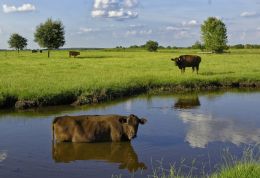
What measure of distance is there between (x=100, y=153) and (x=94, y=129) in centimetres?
110

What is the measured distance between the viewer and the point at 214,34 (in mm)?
98188

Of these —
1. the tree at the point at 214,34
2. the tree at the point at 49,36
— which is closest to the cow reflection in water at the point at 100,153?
the tree at the point at 49,36

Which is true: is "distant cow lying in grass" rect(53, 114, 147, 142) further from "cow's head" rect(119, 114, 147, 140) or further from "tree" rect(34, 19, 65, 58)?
"tree" rect(34, 19, 65, 58)

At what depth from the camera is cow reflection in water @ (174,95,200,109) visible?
65.9ft

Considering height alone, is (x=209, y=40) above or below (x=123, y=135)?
above

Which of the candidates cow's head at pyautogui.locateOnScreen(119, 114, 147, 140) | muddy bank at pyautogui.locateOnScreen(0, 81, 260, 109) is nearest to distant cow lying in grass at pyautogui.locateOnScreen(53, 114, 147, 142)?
cow's head at pyautogui.locateOnScreen(119, 114, 147, 140)

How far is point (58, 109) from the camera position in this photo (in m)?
18.6

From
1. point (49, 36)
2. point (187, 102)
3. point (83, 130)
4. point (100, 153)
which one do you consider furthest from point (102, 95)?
point (49, 36)

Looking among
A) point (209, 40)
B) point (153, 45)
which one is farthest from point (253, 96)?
point (153, 45)

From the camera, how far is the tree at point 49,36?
249 feet

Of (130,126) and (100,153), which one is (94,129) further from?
(100,153)

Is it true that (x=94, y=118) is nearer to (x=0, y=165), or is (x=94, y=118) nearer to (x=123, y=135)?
(x=123, y=135)

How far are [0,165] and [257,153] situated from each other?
6.07 metres

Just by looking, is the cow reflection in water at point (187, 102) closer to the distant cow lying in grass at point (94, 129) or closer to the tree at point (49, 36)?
the distant cow lying in grass at point (94, 129)
